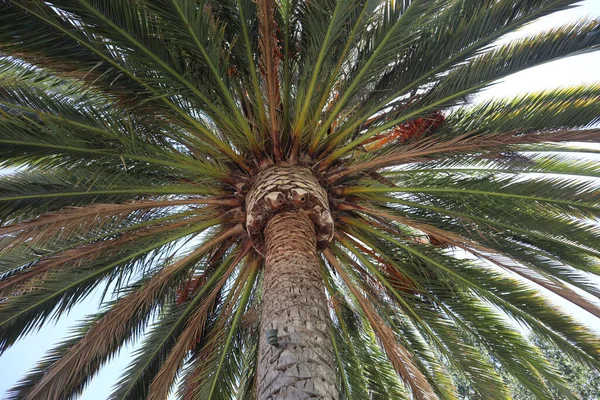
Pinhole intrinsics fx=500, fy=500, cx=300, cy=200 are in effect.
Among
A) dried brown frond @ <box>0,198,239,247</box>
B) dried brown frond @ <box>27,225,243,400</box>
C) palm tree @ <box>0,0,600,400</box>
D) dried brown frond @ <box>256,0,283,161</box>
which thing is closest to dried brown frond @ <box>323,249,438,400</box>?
palm tree @ <box>0,0,600,400</box>

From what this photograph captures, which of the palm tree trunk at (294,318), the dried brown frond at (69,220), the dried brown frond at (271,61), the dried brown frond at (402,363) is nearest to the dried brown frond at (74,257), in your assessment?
the dried brown frond at (69,220)

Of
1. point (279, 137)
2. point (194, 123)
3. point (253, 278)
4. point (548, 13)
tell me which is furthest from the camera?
point (253, 278)

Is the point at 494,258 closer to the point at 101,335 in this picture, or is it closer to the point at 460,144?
the point at 460,144

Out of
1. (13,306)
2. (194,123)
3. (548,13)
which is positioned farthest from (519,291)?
(13,306)

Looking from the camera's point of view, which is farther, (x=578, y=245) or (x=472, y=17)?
(x=578, y=245)

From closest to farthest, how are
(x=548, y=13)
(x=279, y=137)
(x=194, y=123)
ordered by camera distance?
1. (x=548, y=13)
2. (x=194, y=123)
3. (x=279, y=137)

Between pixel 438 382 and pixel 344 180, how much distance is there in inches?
108

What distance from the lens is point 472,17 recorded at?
15.1ft

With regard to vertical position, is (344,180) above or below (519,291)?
above

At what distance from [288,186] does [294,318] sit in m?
1.52

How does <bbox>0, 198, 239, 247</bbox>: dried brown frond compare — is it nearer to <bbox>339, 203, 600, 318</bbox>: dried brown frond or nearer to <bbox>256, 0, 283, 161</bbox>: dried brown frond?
<bbox>256, 0, 283, 161</bbox>: dried brown frond

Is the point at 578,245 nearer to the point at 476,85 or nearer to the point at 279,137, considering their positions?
the point at 476,85

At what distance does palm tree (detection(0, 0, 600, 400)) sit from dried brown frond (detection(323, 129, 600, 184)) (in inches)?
1.0

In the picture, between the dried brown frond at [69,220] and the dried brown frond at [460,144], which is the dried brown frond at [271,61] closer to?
the dried brown frond at [460,144]
